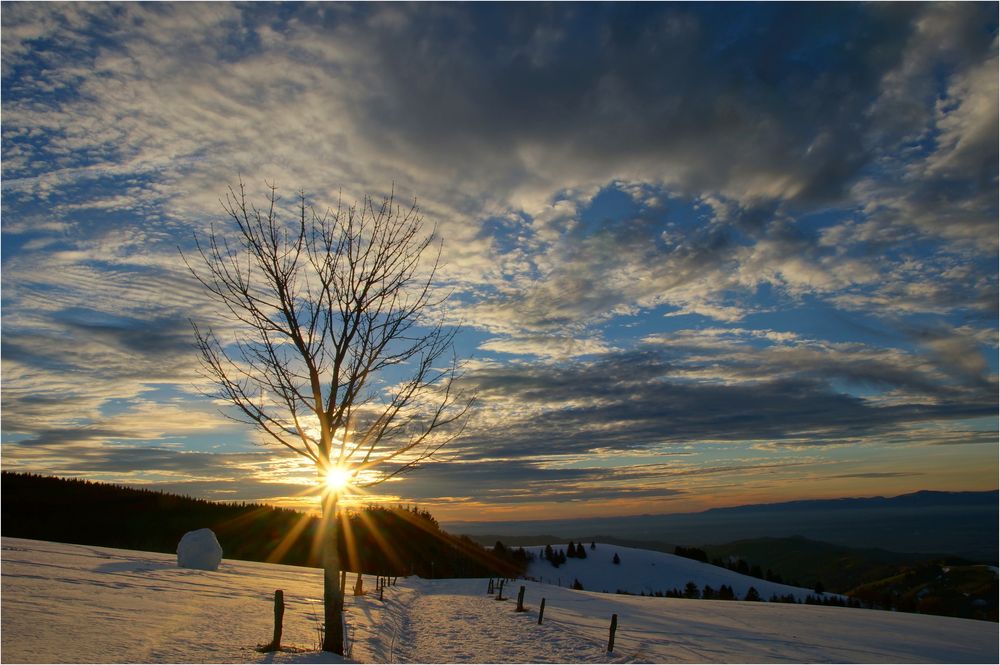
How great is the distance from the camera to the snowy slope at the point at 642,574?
75875 millimetres

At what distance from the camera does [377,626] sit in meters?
23.6

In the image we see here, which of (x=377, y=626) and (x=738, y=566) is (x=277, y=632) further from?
(x=738, y=566)

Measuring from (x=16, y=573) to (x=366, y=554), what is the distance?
56.1m

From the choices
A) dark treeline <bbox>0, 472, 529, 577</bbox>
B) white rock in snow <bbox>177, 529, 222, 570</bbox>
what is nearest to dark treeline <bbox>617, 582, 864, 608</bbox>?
dark treeline <bbox>0, 472, 529, 577</bbox>

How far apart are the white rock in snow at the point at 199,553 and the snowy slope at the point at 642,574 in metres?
48.5

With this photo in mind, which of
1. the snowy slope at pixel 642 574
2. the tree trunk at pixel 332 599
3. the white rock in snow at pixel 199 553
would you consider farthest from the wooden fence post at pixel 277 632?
the snowy slope at pixel 642 574

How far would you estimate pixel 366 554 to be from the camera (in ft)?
238

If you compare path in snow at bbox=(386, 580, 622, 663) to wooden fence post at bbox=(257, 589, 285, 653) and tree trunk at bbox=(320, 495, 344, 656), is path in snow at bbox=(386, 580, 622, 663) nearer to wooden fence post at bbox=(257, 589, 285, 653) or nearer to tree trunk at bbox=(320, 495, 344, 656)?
tree trunk at bbox=(320, 495, 344, 656)

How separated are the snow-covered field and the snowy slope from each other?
39.5 m

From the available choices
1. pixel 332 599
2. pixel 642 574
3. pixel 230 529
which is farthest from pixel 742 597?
pixel 332 599

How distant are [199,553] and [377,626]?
15.1 m

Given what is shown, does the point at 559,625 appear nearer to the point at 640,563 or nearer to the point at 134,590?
the point at 134,590

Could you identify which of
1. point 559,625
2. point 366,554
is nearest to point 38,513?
point 366,554

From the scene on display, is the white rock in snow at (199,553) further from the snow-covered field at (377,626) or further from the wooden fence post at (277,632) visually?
the wooden fence post at (277,632)
